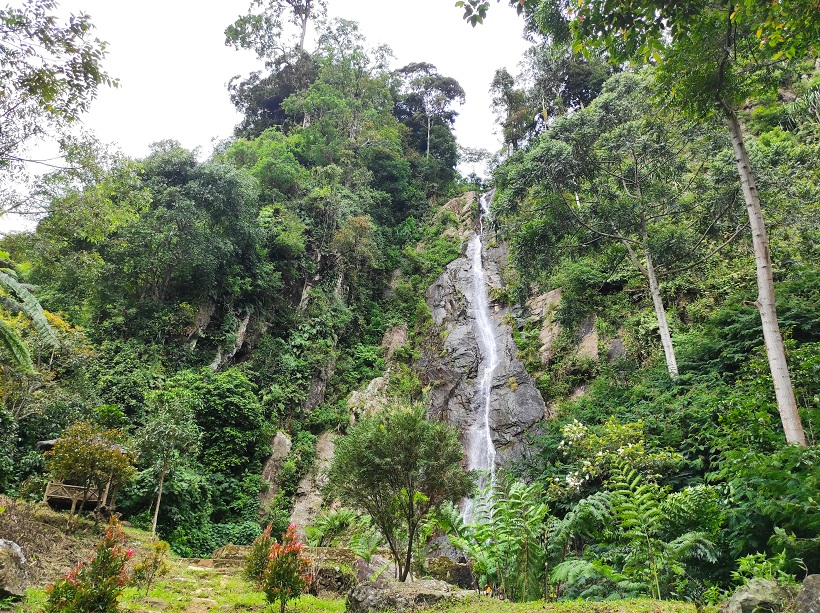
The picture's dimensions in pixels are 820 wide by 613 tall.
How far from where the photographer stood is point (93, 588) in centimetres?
459

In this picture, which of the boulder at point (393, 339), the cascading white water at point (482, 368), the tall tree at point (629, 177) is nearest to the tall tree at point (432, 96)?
A: the cascading white water at point (482, 368)

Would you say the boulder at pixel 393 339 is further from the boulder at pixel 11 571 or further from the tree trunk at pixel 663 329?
the boulder at pixel 11 571

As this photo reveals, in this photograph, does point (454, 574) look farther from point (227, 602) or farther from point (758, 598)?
point (758, 598)

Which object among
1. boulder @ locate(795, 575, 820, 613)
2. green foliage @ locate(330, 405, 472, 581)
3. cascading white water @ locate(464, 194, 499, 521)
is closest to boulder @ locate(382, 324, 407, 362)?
cascading white water @ locate(464, 194, 499, 521)

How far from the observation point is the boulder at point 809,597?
10.1 ft

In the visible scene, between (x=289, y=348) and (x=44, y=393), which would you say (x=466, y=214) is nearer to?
(x=289, y=348)

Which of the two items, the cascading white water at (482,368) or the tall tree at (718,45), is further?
the cascading white water at (482,368)

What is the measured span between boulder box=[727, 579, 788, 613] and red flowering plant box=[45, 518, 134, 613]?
544 cm

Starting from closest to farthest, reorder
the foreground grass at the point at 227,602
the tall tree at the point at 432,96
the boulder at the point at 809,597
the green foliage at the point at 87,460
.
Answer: the boulder at the point at 809,597, the foreground grass at the point at 227,602, the green foliage at the point at 87,460, the tall tree at the point at 432,96

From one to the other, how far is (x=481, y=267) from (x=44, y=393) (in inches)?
736

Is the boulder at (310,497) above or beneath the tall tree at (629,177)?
beneath

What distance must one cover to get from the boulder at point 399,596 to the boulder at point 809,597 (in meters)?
3.36

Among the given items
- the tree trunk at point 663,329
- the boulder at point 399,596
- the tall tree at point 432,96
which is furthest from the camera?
the tall tree at point 432,96

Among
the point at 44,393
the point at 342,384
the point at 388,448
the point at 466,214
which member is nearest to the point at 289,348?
the point at 342,384
